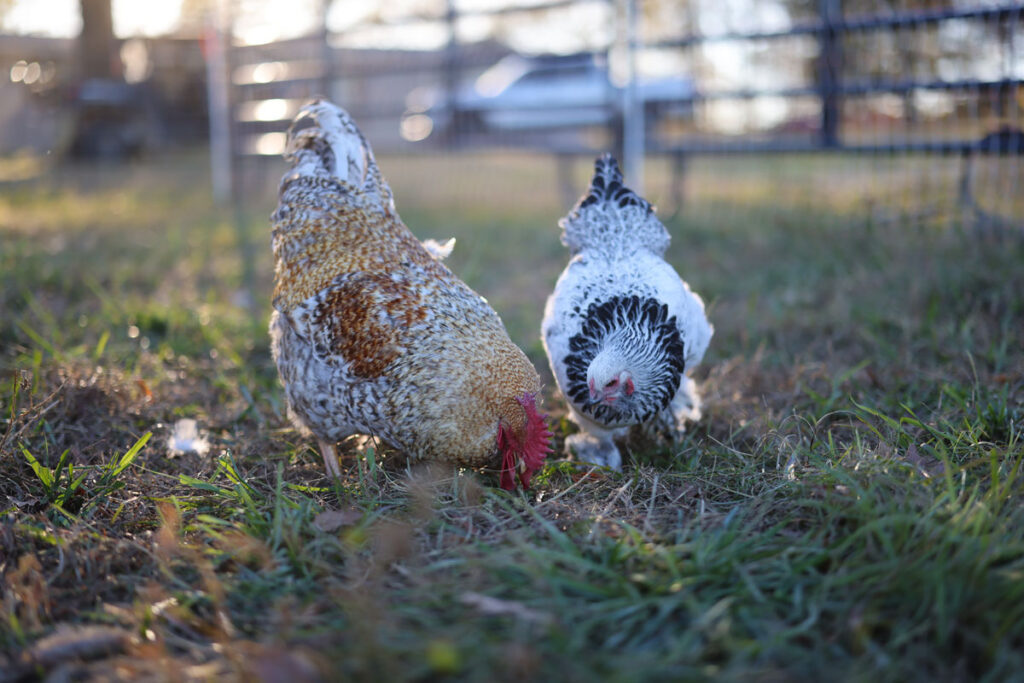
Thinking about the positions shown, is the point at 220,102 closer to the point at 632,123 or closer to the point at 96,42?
the point at 632,123

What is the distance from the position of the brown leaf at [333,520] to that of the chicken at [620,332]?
3.25ft

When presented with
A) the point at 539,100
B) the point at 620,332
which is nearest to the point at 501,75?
the point at 539,100

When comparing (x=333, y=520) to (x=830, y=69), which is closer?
(x=333, y=520)

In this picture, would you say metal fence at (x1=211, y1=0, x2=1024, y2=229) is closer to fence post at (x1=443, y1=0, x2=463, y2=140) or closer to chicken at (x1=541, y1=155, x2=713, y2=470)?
fence post at (x1=443, y1=0, x2=463, y2=140)

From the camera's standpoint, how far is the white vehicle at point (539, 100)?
7.12 m

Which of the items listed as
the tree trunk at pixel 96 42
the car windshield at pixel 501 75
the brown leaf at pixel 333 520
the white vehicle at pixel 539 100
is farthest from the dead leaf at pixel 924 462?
the tree trunk at pixel 96 42

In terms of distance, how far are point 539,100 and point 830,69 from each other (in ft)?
Result: 9.94

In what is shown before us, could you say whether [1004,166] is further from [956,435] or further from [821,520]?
[821,520]

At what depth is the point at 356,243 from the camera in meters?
2.84

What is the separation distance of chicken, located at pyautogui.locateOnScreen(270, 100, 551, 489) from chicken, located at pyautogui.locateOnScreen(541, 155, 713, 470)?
269mm

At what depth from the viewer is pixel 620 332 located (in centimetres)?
281

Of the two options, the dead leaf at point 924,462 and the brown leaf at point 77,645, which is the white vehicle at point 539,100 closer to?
the dead leaf at point 924,462

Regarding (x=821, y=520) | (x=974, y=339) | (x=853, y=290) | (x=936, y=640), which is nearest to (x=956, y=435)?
(x=821, y=520)

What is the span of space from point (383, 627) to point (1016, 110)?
573 cm
